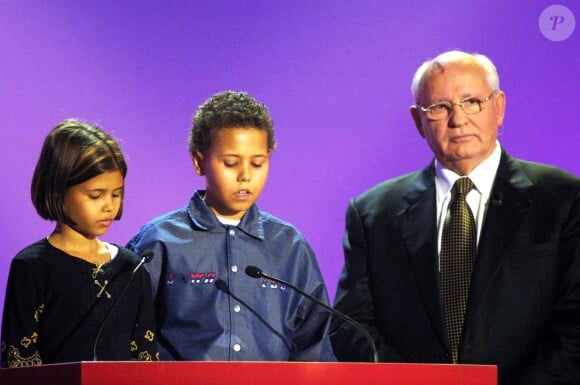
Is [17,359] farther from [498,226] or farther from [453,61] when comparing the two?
[453,61]

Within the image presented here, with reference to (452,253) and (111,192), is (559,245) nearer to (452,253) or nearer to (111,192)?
(452,253)

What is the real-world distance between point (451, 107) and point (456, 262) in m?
0.49

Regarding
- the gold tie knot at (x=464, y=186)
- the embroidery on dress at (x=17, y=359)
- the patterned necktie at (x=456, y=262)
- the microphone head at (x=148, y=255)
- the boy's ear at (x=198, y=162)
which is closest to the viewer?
the embroidery on dress at (x=17, y=359)

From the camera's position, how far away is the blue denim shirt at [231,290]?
3098mm

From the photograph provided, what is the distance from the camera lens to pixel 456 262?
10.1 ft

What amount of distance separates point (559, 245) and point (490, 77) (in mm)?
596

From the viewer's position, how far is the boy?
3107 millimetres

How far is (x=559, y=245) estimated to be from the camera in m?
3.00

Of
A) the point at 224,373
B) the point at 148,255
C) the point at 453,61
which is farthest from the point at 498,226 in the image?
the point at 224,373

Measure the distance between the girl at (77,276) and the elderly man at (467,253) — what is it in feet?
2.16

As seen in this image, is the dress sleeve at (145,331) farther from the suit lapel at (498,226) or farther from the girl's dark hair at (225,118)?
the suit lapel at (498,226)

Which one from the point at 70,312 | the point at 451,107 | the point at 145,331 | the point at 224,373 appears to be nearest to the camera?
the point at 224,373

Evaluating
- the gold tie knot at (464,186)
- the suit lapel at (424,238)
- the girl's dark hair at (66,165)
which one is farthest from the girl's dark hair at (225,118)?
the gold tie knot at (464,186)

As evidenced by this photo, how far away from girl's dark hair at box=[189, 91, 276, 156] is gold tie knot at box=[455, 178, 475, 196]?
0.60 m
